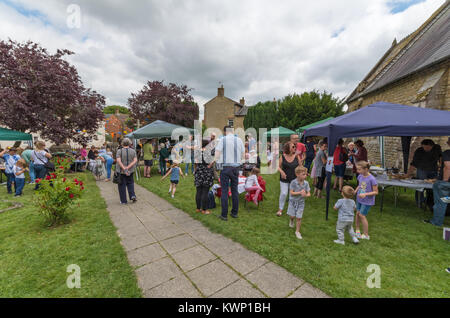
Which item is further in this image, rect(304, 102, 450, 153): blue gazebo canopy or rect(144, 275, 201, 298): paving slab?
rect(304, 102, 450, 153): blue gazebo canopy

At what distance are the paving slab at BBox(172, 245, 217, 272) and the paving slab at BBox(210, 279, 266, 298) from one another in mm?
584

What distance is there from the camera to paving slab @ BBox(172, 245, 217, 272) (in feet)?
8.24

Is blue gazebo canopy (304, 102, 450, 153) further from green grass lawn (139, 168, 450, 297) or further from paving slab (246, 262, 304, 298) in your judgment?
paving slab (246, 262, 304, 298)

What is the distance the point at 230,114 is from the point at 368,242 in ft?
105

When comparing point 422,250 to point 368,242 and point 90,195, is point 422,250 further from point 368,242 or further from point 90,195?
point 90,195

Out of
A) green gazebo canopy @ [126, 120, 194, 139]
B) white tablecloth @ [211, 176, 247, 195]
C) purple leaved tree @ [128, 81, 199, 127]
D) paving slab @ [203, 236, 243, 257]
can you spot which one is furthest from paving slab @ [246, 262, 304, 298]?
purple leaved tree @ [128, 81, 199, 127]

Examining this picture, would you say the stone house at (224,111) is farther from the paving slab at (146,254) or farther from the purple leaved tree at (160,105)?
the paving slab at (146,254)

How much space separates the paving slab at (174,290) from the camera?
1.99m

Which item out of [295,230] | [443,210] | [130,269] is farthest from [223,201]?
[443,210]

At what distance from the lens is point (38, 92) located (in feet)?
30.5

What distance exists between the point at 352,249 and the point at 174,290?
2.83 m

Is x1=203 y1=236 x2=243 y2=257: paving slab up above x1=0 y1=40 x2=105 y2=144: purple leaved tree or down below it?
below

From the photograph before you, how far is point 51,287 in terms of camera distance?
82.7 inches

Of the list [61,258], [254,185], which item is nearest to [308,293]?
[254,185]
